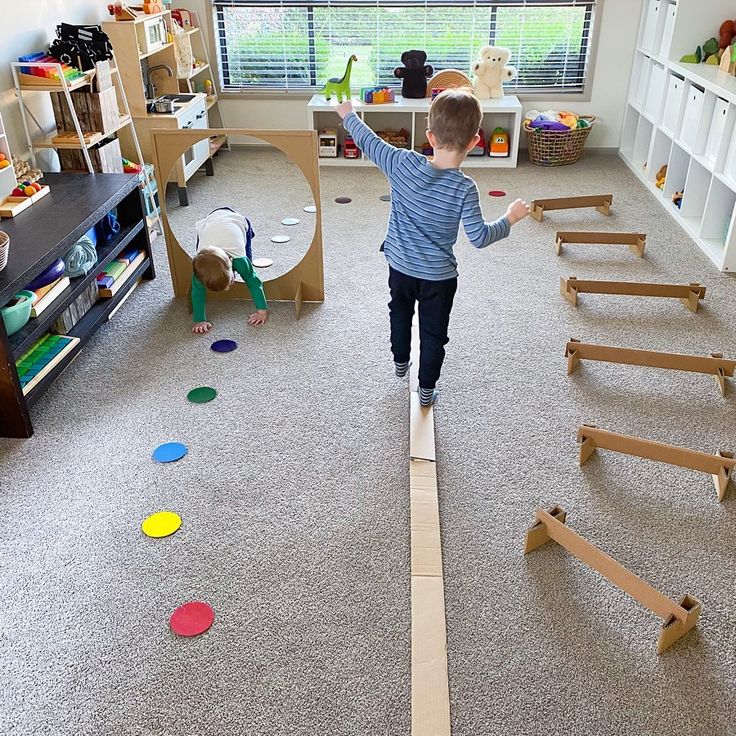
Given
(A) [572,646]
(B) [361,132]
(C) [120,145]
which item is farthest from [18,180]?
(A) [572,646]

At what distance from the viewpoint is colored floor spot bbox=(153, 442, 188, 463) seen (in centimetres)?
208

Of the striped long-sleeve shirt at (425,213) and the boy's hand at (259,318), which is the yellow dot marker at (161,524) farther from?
the boy's hand at (259,318)

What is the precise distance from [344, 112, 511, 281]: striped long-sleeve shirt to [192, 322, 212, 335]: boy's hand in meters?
0.97

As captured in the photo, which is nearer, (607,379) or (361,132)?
(361,132)

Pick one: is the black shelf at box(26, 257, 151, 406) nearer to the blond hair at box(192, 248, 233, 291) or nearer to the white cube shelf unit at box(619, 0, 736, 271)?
the blond hair at box(192, 248, 233, 291)

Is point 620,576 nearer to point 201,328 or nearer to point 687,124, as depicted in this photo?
point 201,328

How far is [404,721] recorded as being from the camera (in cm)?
139

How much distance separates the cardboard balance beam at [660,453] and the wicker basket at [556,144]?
2.89m

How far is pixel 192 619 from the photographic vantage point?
1.60m

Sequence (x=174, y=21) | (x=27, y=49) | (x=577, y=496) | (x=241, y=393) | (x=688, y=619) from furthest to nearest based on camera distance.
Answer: (x=174, y=21) → (x=27, y=49) → (x=241, y=393) → (x=577, y=496) → (x=688, y=619)

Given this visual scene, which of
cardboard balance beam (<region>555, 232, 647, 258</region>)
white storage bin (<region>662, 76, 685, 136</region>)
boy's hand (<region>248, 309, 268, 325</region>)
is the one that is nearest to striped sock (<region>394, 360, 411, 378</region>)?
boy's hand (<region>248, 309, 268, 325</region>)

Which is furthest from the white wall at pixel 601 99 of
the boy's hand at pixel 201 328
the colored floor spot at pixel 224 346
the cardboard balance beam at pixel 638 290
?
the colored floor spot at pixel 224 346

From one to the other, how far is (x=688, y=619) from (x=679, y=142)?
2844 millimetres

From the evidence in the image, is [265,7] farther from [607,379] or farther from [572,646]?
[572,646]
